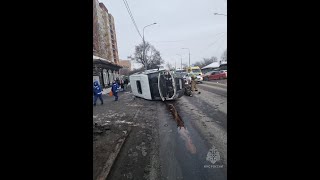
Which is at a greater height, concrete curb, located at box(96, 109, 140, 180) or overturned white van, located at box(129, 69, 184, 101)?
overturned white van, located at box(129, 69, 184, 101)

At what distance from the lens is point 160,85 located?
10023 mm

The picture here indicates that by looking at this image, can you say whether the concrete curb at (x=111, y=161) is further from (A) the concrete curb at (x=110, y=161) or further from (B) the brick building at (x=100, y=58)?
(B) the brick building at (x=100, y=58)

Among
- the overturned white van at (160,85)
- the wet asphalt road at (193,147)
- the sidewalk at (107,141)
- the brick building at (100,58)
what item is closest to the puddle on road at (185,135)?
the wet asphalt road at (193,147)

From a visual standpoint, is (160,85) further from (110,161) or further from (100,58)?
(110,161)

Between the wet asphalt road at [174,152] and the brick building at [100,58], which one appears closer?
the wet asphalt road at [174,152]

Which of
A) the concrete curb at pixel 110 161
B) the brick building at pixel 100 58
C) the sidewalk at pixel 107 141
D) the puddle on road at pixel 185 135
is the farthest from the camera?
the brick building at pixel 100 58

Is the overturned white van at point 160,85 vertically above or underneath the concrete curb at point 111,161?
above

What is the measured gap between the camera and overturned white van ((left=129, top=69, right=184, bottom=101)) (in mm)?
10031

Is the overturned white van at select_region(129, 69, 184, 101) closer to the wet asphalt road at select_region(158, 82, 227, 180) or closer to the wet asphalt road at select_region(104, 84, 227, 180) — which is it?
the wet asphalt road at select_region(158, 82, 227, 180)

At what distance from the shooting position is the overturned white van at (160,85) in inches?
395

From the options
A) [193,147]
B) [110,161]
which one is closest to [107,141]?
[110,161]

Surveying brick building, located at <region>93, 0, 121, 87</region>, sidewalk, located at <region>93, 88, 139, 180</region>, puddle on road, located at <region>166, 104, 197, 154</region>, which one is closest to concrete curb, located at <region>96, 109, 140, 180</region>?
sidewalk, located at <region>93, 88, 139, 180</region>
